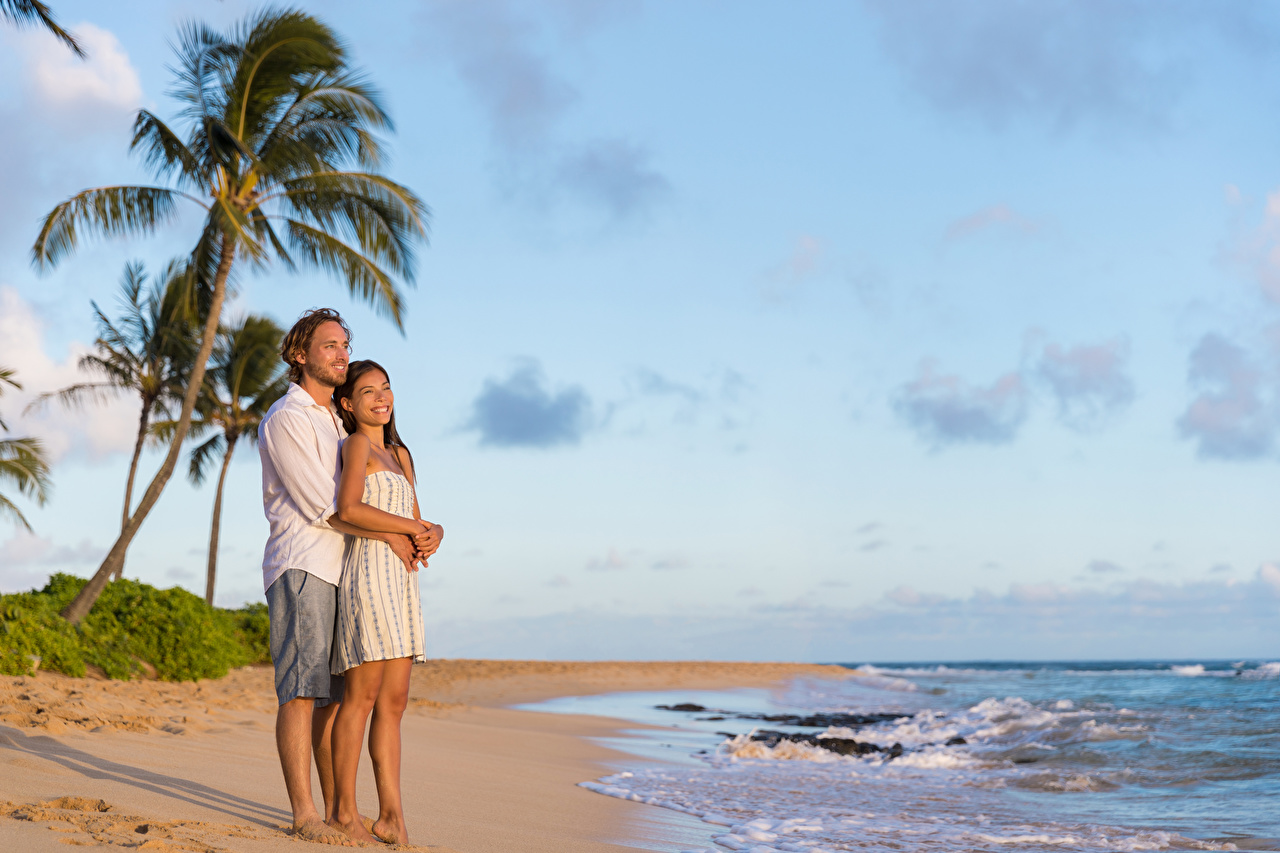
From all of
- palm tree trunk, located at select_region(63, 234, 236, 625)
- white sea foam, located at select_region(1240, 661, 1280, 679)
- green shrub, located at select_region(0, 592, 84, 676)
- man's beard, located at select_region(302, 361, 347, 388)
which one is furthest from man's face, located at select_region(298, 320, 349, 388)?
white sea foam, located at select_region(1240, 661, 1280, 679)

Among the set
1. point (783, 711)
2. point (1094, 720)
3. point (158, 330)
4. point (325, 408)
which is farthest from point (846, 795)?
point (158, 330)

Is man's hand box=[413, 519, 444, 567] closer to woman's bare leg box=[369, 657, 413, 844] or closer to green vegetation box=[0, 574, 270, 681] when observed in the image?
woman's bare leg box=[369, 657, 413, 844]

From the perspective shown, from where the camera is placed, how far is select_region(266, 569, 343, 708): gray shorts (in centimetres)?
333

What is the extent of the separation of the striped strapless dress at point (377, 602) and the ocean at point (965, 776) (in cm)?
199

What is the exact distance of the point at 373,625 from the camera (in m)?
3.32

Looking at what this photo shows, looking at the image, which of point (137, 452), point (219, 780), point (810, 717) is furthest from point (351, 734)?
point (137, 452)

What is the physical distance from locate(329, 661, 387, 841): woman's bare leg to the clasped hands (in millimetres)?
378

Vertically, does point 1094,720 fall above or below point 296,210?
below

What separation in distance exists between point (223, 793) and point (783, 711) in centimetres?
1342

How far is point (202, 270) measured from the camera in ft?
44.9

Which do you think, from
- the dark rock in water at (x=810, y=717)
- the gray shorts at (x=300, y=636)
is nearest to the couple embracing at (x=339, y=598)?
the gray shorts at (x=300, y=636)

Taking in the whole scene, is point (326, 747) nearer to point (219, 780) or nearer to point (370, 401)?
point (370, 401)

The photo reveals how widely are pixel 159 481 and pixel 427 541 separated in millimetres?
10236

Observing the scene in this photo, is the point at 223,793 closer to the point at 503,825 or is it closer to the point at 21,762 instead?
the point at 21,762
